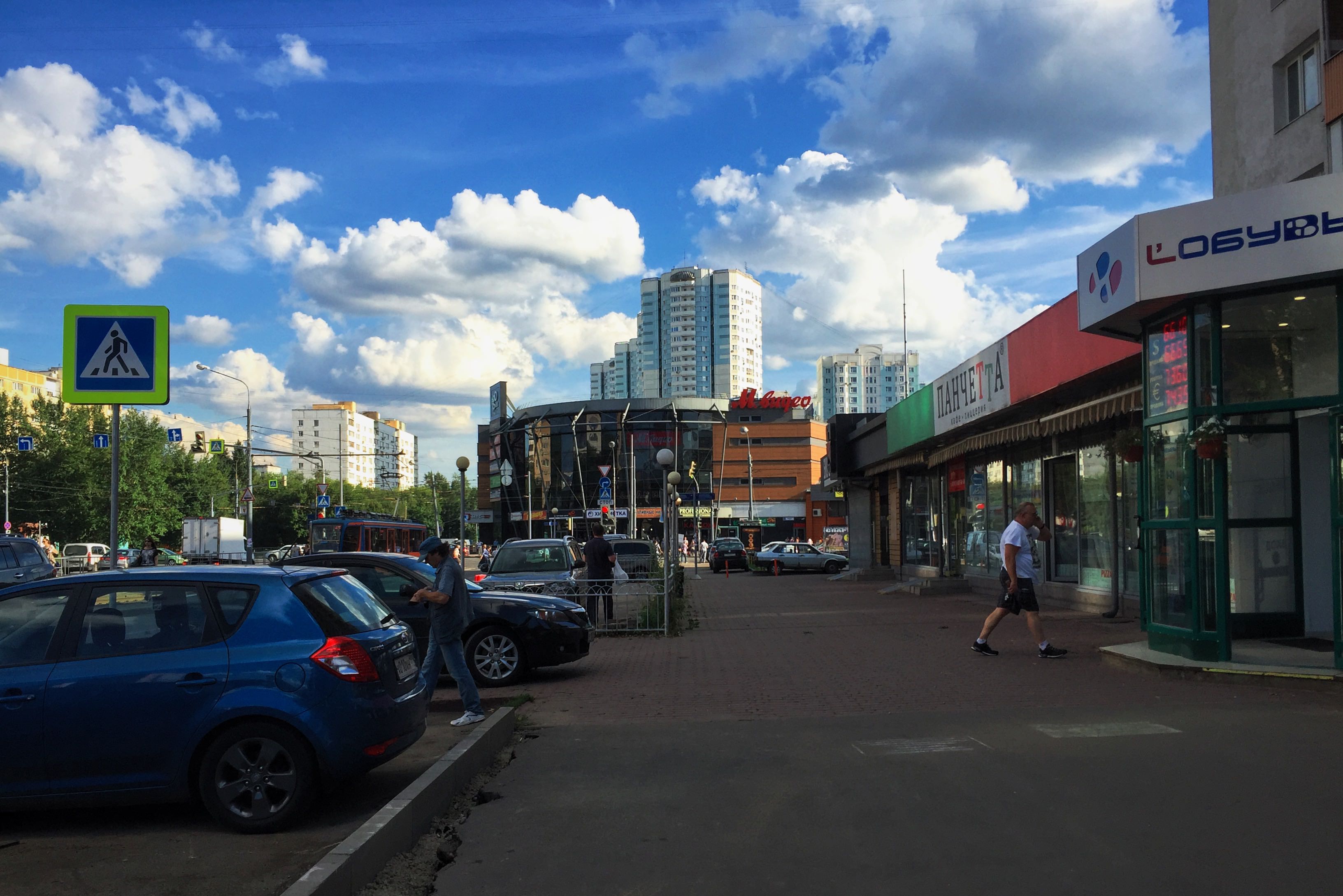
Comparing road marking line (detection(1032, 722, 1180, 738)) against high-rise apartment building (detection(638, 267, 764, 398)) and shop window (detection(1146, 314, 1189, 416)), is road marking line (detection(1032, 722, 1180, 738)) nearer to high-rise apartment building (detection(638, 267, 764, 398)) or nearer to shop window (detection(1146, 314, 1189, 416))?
shop window (detection(1146, 314, 1189, 416))

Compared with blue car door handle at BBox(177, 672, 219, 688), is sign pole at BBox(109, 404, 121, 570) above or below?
above

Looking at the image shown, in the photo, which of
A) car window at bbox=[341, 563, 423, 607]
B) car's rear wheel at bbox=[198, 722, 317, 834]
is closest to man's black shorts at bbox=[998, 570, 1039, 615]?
car window at bbox=[341, 563, 423, 607]

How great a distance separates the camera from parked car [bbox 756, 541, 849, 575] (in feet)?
147

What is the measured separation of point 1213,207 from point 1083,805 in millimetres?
6484

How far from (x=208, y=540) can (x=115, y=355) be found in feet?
159

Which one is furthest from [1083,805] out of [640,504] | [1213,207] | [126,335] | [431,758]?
[640,504]

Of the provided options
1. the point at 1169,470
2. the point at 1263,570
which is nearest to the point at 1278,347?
the point at 1169,470

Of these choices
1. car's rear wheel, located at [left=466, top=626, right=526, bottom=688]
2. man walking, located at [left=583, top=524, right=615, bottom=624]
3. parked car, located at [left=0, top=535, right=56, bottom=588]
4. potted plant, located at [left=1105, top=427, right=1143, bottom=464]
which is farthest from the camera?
parked car, located at [left=0, top=535, right=56, bottom=588]

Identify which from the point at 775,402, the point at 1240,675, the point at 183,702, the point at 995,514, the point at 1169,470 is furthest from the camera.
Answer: the point at 775,402

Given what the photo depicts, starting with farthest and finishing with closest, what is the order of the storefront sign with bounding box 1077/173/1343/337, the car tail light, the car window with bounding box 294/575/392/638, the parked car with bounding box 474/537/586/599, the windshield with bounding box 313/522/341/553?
1. the windshield with bounding box 313/522/341/553
2. the parked car with bounding box 474/537/586/599
3. the storefront sign with bounding box 1077/173/1343/337
4. the car window with bounding box 294/575/392/638
5. the car tail light

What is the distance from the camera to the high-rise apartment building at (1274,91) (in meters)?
17.9

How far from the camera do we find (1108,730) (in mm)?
7699

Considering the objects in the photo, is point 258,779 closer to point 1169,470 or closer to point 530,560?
point 1169,470

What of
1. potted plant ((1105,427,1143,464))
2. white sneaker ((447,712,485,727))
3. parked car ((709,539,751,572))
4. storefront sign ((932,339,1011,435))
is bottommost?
parked car ((709,539,751,572))
